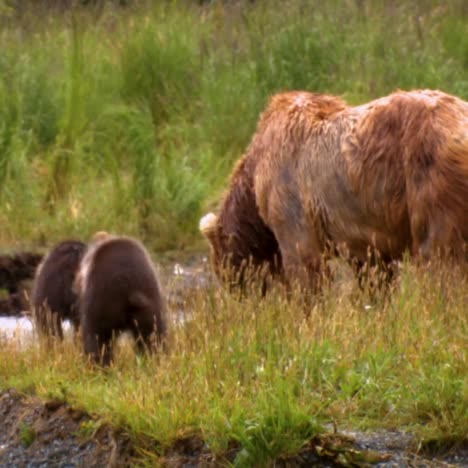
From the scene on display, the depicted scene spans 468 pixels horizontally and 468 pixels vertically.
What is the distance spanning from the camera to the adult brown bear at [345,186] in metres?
7.64

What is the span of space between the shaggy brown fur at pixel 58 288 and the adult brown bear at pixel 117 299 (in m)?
0.74

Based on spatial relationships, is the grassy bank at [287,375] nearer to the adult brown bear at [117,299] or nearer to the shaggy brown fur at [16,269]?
the adult brown bear at [117,299]

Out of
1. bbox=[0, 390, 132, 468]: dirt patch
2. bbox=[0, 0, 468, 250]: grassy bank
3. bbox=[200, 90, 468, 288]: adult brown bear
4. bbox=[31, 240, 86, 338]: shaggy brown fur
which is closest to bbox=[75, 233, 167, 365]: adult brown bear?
bbox=[31, 240, 86, 338]: shaggy brown fur

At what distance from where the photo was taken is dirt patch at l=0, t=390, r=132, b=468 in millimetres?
6633

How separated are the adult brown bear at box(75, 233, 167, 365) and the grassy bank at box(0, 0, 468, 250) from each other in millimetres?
5124

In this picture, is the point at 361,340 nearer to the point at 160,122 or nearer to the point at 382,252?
the point at 382,252

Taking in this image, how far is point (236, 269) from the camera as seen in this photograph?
32.3ft

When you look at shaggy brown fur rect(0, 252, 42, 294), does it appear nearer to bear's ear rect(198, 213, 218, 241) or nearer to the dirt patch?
bear's ear rect(198, 213, 218, 241)

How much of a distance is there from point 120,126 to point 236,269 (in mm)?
5497

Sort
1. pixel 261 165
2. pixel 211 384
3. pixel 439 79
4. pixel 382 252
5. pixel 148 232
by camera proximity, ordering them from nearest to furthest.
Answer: pixel 211 384 → pixel 382 252 → pixel 261 165 → pixel 148 232 → pixel 439 79

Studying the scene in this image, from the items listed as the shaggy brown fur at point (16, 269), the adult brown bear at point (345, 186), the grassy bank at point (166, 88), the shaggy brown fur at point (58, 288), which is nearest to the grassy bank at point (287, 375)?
the adult brown bear at point (345, 186)

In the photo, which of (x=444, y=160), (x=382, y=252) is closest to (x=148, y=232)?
(x=382, y=252)

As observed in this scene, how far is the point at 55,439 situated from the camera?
6.97 metres

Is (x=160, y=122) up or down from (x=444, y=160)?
down
